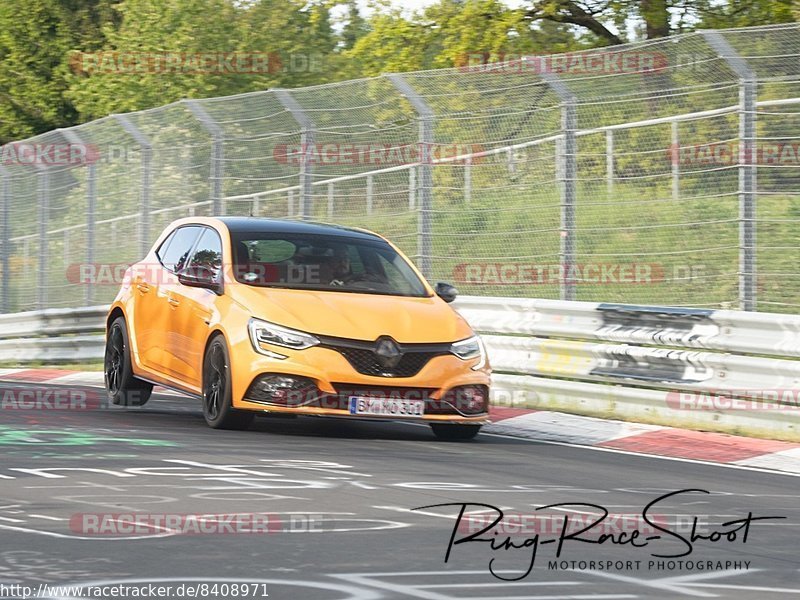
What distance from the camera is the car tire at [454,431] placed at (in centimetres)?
1154

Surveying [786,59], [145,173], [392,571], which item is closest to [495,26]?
[145,173]

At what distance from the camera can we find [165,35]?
39406 millimetres

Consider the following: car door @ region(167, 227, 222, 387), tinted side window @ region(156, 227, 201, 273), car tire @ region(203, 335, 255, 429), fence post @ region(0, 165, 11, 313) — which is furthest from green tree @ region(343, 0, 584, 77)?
car tire @ region(203, 335, 255, 429)

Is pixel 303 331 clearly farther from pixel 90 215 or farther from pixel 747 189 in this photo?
pixel 90 215

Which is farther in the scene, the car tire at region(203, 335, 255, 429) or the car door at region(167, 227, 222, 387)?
the car door at region(167, 227, 222, 387)

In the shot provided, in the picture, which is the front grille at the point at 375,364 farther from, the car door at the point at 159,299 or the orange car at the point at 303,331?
the car door at the point at 159,299

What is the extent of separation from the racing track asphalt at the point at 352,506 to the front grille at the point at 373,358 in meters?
0.48

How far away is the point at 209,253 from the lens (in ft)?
40.2

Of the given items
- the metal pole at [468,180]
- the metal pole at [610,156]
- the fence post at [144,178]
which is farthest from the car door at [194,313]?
the fence post at [144,178]

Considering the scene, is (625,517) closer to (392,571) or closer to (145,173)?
(392,571)

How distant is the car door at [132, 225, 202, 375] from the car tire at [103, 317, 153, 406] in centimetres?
30

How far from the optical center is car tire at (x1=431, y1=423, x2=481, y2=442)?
37.9 feet

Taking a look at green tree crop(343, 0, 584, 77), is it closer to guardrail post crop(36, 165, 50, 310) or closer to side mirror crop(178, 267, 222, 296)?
guardrail post crop(36, 165, 50, 310)

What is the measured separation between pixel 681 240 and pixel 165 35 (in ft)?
91.3
